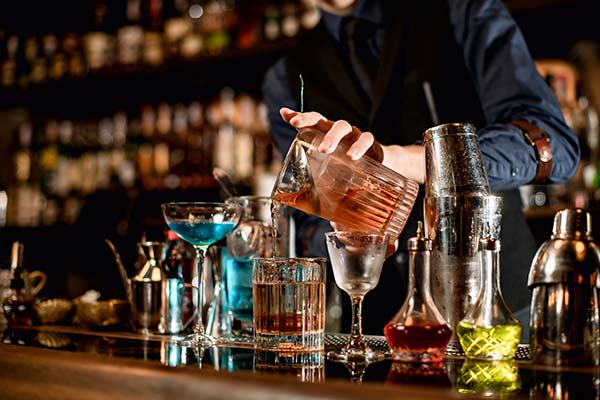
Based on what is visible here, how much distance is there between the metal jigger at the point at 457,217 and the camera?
1103 mm

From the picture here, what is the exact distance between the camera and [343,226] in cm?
123

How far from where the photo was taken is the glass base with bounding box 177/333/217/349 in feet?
3.94

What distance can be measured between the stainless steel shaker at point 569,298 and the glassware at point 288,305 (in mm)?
316

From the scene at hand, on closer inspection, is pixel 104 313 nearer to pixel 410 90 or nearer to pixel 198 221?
pixel 198 221

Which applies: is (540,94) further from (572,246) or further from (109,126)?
(109,126)

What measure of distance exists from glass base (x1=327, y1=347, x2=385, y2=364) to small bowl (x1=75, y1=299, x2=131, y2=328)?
0.60 metres

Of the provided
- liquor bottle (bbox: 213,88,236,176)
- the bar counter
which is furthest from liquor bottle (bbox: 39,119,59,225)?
the bar counter

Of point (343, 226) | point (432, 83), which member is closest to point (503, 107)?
point (432, 83)

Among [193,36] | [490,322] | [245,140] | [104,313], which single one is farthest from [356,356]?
[193,36]

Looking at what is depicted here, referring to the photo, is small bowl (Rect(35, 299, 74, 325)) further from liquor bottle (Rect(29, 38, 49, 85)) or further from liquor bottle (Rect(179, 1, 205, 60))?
liquor bottle (Rect(29, 38, 49, 85))

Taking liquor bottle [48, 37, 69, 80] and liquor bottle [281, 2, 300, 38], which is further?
liquor bottle [48, 37, 69, 80]

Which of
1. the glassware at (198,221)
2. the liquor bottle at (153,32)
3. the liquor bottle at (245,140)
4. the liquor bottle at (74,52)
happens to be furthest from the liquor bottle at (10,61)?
the glassware at (198,221)

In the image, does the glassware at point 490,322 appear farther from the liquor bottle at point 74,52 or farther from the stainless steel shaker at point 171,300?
the liquor bottle at point 74,52

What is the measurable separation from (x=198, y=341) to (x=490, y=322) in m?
0.47
